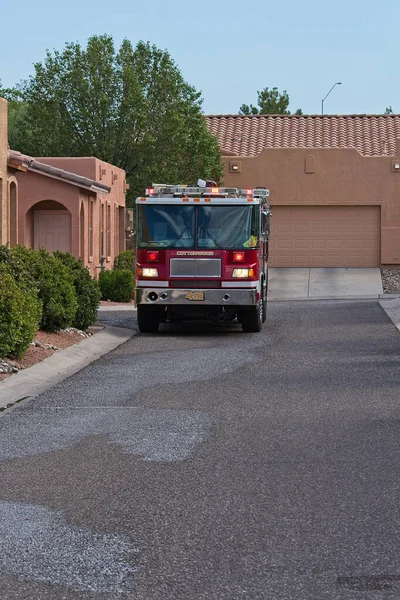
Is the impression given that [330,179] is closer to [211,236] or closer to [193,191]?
[193,191]

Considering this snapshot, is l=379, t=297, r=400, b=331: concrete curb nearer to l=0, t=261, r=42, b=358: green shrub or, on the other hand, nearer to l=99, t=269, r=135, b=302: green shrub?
l=99, t=269, r=135, b=302: green shrub

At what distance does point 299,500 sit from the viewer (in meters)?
8.26

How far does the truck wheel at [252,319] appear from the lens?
23406 mm

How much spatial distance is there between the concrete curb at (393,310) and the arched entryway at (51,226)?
9388 millimetres

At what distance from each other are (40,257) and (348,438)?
1136 centimetres

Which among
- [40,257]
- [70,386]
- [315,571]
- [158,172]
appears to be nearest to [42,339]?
[40,257]

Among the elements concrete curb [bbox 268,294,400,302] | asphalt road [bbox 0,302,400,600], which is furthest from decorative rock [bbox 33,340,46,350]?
concrete curb [bbox 268,294,400,302]

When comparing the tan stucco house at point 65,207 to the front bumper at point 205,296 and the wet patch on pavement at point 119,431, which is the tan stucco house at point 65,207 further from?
the wet patch on pavement at point 119,431

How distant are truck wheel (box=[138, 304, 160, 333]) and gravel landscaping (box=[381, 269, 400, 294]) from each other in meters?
19.6

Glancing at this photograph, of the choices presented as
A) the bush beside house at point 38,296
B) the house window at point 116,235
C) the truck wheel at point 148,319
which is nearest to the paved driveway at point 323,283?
the house window at point 116,235

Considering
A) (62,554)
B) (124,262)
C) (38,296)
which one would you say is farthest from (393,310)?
(62,554)

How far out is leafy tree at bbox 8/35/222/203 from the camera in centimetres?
4578

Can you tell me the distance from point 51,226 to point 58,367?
59.9ft

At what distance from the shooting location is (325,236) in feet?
158
